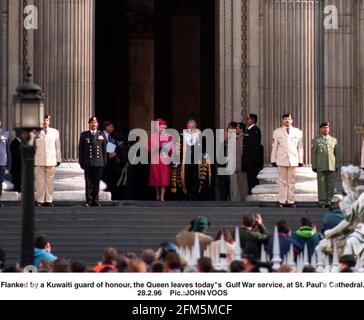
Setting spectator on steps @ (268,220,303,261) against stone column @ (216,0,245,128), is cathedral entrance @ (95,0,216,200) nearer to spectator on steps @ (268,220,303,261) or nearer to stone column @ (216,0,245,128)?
stone column @ (216,0,245,128)

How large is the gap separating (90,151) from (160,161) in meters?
3.04

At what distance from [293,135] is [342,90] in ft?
13.1

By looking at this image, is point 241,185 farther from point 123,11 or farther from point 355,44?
point 123,11

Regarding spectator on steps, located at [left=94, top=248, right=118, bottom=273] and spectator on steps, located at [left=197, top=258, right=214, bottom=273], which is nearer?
Answer: spectator on steps, located at [left=197, top=258, right=214, bottom=273]

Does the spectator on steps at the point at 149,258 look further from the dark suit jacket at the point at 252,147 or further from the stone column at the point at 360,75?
the stone column at the point at 360,75

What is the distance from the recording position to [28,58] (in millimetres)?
37906

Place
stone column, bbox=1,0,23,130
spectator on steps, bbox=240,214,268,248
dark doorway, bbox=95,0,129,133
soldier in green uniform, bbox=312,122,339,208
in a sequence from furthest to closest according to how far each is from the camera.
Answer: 1. dark doorway, bbox=95,0,129,133
2. stone column, bbox=1,0,23,130
3. soldier in green uniform, bbox=312,122,339,208
4. spectator on steps, bbox=240,214,268,248

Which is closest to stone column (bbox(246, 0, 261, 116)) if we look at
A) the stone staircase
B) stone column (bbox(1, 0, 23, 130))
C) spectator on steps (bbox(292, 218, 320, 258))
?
stone column (bbox(1, 0, 23, 130))

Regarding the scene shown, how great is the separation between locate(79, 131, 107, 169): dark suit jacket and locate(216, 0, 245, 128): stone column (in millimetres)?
Answer: 5182

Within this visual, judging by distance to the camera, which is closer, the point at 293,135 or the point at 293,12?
the point at 293,135

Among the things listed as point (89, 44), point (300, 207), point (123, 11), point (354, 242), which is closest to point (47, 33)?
point (89, 44)

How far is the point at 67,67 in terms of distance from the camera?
36.6 meters

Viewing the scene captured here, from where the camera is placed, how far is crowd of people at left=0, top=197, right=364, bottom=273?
2273 centimetres

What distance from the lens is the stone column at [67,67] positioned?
36.6 m
